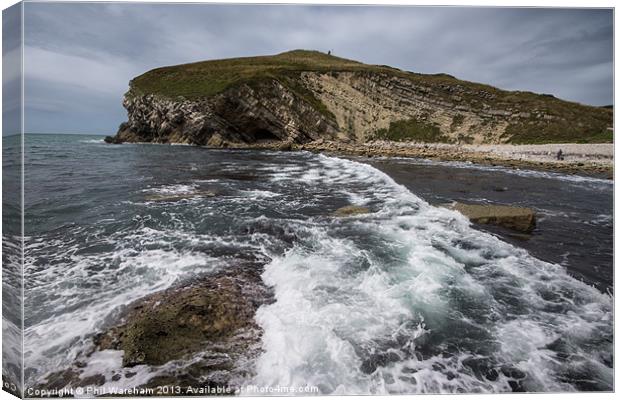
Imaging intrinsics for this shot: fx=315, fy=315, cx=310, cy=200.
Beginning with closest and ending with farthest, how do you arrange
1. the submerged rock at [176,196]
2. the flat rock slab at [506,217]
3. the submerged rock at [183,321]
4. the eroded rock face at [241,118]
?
1. the submerged rock at [183,321]
2. the flat rock slab at [506,217]
3. the submerged rock at [176,196]
4. the eroded rock face at [241,118]

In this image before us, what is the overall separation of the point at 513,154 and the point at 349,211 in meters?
35.3

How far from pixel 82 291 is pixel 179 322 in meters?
2.25

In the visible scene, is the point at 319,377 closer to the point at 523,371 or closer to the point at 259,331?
the point at 259,331

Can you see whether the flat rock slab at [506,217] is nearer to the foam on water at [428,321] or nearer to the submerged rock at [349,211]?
the foam on water at [428,321]

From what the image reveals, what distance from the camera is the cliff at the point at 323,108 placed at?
48781 millimetres

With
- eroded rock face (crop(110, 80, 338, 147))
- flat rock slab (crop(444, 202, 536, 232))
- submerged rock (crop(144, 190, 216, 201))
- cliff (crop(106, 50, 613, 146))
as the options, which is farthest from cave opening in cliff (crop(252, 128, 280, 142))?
flat rock slab (crop(444, 202, 536, 232))

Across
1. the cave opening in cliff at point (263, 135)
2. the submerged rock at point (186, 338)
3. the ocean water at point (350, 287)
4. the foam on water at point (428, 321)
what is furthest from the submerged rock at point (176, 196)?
the cave opening in cliff at point (263, 135)

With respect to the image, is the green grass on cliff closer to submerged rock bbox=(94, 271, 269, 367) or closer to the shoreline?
the shoreline

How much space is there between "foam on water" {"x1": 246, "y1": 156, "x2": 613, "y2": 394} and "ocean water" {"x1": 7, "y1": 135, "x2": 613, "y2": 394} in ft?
0.07

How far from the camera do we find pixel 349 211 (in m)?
10.3

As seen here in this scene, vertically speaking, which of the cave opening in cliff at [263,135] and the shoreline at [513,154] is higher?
the cave opening in cliff at [263,135]

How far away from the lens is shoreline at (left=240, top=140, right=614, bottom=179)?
2394 centimetres

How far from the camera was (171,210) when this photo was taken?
10.3 meters

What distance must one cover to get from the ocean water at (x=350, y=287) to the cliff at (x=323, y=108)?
133ft
